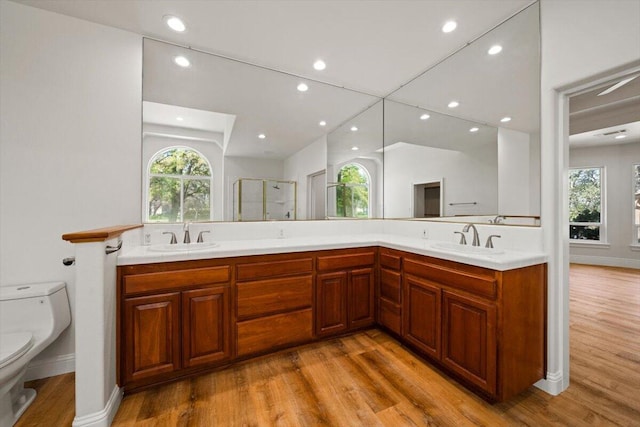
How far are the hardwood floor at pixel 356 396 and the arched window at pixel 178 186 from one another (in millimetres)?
1293

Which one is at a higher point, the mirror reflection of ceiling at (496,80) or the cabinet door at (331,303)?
the mirror reflection of ceiling at (496,80)

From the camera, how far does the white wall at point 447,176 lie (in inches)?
89.0

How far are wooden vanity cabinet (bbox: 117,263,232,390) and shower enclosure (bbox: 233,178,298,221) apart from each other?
2.55 feet

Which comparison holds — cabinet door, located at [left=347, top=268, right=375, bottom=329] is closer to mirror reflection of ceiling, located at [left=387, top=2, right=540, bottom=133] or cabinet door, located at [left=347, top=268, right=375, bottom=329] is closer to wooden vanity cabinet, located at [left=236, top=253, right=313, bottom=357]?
wooden vanity cabinet, located at [left=236, top=253, right=313, bottom=357]

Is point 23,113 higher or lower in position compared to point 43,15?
lower

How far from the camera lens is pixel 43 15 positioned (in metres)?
1.89

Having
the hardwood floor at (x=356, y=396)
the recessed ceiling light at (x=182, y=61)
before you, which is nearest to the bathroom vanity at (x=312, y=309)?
the hardwood floor at (x=356, y=396)

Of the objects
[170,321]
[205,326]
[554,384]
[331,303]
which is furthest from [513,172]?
[170,321]

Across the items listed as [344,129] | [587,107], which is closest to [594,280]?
[587,107]

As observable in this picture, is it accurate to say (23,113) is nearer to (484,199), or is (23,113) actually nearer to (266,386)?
(266,386)

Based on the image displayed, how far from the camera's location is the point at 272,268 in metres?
2.05

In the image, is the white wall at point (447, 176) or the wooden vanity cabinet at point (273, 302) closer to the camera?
the wooden vanity cabinet at point (273, 302)

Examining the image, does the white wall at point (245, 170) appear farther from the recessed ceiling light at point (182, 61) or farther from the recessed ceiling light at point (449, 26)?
the recessed ceiling light at point (449, 26)

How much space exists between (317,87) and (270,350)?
103 inches
